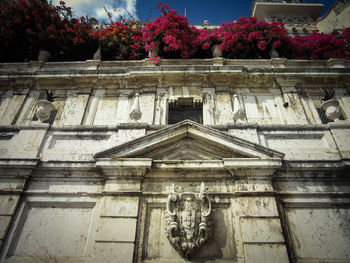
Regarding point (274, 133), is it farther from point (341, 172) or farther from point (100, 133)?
point (100, 133)

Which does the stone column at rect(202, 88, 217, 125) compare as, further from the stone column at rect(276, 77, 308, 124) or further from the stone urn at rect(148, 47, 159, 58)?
the stone urn at rect(148, 47, 159, 58)

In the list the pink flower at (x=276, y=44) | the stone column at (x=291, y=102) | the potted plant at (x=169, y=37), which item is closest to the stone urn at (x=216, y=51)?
the potted plant at (x=169, y=37)

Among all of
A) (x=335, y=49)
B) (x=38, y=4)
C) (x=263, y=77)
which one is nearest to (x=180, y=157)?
(x=263, y=77)

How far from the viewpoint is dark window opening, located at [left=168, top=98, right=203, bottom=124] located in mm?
8523

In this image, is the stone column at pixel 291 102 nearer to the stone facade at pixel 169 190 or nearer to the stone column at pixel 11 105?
the stone facade at pixel 169 190

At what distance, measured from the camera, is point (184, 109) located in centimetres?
873

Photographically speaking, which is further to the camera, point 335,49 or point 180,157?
point 335,49

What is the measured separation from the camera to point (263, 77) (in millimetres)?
8945

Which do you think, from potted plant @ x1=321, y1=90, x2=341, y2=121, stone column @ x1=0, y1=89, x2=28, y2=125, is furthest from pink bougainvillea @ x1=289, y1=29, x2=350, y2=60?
stone column @ x1=0, y1=89, x2=28, y2=125

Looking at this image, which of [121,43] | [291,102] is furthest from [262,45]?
[121,43]

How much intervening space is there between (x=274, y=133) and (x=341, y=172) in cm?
168

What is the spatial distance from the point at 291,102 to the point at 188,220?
21.2 feet

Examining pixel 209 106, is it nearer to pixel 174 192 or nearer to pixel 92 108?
pixel 174 192

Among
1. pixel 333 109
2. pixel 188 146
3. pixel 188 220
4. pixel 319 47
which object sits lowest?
pixel 188 220
